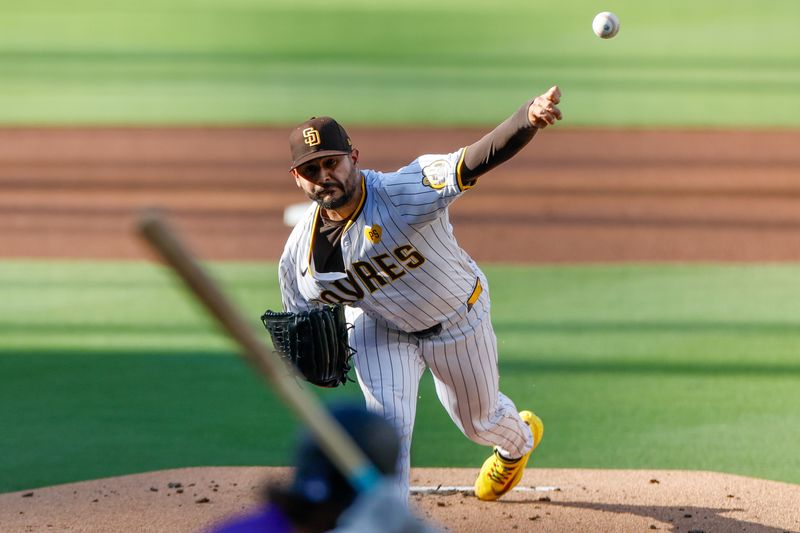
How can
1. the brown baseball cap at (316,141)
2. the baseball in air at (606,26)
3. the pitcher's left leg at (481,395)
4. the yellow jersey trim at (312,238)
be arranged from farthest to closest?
the baseball in air at (606,26)
the pitcher's left leg at (481,395)
the yellow jersey trim at (312,238)
the brown baseball cap at (316,141)

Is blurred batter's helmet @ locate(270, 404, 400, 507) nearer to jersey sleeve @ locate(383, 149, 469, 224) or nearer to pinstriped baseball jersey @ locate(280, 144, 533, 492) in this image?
pinstriped baseball jersey @ locate(280, 144, 533, 492)

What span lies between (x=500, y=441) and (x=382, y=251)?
1.15 m

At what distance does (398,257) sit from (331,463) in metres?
2.31

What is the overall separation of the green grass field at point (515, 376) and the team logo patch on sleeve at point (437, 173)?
196 centimetres

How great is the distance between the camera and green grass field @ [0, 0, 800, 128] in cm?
1462

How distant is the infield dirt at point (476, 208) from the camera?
5.33 metres

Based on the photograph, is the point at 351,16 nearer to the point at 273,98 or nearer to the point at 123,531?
the point at 273,98

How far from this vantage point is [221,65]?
16781mm

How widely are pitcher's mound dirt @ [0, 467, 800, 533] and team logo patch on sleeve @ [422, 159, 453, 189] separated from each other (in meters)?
1.46

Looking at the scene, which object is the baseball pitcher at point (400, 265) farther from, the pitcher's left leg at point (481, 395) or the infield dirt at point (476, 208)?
the infield dirt at point (476, 208)

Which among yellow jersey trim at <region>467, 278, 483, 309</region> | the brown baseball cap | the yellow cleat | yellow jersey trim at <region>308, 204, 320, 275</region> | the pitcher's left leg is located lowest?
the yellow cleat

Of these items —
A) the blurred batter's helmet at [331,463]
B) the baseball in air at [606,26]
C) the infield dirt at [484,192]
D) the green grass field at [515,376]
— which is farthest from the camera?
the infield dirt at [484,192]

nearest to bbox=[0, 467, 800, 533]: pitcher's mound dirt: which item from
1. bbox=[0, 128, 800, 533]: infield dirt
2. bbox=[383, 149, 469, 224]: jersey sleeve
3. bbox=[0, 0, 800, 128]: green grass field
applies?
bbox=[0, 128, 800, 533]: infield dirt

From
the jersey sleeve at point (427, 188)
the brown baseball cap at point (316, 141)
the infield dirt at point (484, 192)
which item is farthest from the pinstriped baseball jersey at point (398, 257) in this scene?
the infield dirt at point (484, 192)
